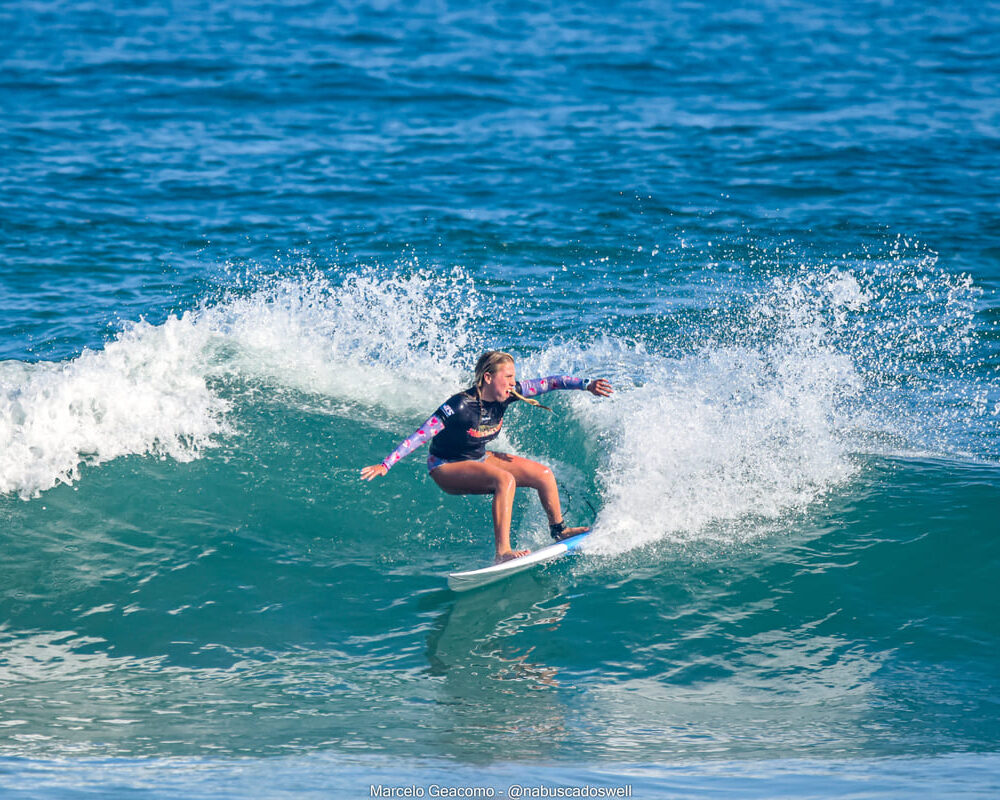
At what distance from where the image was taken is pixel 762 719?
7.15m

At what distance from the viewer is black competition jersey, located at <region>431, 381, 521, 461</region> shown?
8805mm

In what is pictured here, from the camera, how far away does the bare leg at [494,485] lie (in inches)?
341

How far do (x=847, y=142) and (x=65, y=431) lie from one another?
59.2 feet

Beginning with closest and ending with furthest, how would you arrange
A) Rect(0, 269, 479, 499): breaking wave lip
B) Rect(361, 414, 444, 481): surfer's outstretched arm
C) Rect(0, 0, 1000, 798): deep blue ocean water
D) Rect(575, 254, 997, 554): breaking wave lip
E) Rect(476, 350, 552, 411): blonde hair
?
1. Rect(0, 0, 1000, 798): deep blue ocean water
2. Rect(361, 414, 444, 481): surfer's outstretched arm
3. Rect(476, 350, 552, 411): blonde hair
4. Rect(575, 254, 997, 554): breaking wave lip
5. Rect(0, 269, 479, 499): breaking wave lip

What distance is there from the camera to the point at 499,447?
10875 mm

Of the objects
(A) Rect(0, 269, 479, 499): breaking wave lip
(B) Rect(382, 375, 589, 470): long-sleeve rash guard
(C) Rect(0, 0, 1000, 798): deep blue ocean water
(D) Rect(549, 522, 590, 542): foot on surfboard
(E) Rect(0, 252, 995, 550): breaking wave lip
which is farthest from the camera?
(A) Rect(0, 269, 479, 499): breaking wave lip

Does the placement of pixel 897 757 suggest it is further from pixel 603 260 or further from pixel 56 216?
pixel 56 216

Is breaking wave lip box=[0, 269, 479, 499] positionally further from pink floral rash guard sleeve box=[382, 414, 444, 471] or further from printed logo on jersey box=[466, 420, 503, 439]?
pink floral rash guard sleeve box=[382, 414, 444, 471]

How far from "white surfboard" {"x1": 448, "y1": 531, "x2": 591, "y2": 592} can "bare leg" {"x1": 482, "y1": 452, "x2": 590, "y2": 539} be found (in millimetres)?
273

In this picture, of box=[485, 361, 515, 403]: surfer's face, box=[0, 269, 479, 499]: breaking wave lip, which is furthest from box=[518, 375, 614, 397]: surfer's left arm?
box=[0, 269, 479, 499]: breaking wave lip

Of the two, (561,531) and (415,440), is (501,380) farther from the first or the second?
(561,531)

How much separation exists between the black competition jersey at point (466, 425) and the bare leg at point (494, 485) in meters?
0.10

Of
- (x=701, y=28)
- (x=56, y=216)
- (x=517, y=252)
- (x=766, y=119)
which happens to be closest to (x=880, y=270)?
(x=517, y=252)

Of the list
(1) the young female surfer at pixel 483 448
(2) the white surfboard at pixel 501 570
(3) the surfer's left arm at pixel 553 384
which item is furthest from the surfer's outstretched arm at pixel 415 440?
(2) the white surfboard at pixel 501 570
